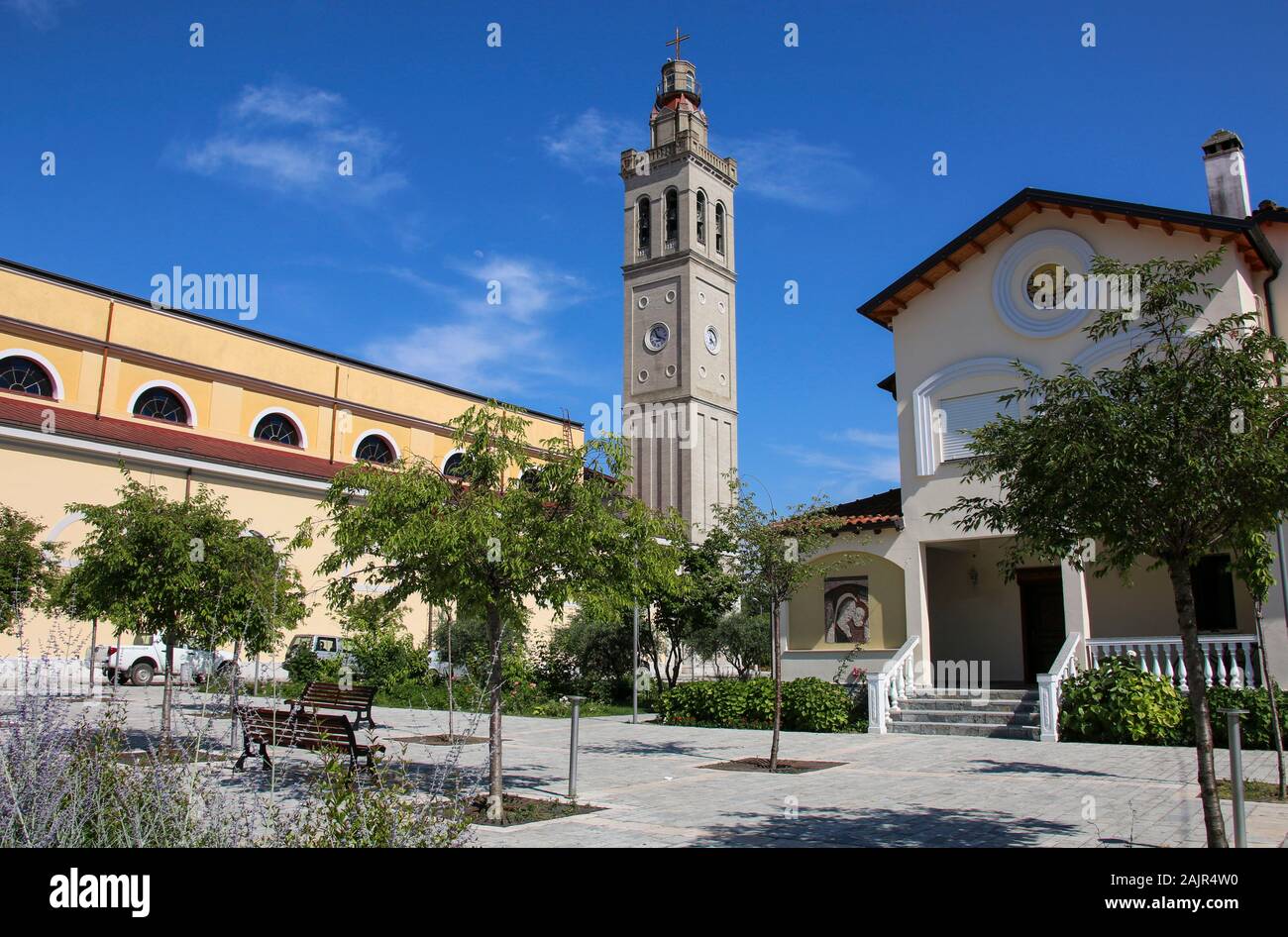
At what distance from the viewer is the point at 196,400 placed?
109ft

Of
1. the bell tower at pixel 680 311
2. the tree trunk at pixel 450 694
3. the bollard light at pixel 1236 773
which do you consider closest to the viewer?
the bollard light at pixel 1236 773

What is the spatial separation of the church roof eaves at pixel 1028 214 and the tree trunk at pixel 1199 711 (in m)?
12.0

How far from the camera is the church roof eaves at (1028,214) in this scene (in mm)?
16359

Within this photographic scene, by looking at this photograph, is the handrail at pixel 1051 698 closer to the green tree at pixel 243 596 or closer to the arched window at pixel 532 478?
the arched window at pixel 532 478

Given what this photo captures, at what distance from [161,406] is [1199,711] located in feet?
109

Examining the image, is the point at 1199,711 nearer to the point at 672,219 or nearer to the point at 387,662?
the point at 387,662

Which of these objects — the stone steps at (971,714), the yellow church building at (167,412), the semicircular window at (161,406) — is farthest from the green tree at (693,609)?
the semicircular window at (161,406)

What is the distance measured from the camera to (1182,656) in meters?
15.5

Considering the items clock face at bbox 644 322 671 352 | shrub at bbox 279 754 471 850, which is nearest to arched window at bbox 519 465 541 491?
shrub at bbox 279 754 471 850

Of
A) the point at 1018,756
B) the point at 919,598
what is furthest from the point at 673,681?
the point at 1018,756

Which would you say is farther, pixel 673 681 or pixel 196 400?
pixel 196 400
